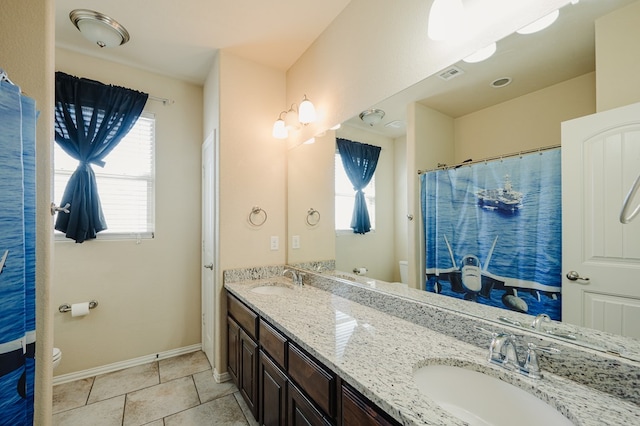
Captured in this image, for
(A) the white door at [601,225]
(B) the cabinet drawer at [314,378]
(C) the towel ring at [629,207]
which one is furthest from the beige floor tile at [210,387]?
(C) the towel ring at [629,207]

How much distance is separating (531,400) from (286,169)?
2.25 meters

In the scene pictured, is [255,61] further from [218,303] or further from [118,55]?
[218,303]

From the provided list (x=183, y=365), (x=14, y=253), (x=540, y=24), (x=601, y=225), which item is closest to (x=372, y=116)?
(x=540, y=24)

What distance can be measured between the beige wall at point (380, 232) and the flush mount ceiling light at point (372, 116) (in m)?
0.07

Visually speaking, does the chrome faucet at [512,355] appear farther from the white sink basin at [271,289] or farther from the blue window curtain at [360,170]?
the white sink basin at [271,289]

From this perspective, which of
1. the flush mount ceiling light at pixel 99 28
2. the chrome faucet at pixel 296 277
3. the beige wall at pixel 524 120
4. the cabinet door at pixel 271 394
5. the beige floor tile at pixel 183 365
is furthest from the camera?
the beige floor tile at pixel 183 365

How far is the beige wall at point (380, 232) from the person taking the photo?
1.51 m

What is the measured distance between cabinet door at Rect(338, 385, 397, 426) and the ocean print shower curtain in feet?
2.08

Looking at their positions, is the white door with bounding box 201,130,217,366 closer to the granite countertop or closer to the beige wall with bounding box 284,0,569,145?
the beige wall with bounding box 284,0,569,145

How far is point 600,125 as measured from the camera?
79 centimetres

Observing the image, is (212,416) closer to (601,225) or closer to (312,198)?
(312,198)

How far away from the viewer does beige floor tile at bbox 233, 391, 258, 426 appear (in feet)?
5.84

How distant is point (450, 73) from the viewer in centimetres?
123

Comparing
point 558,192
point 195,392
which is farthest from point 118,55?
point 558,192
